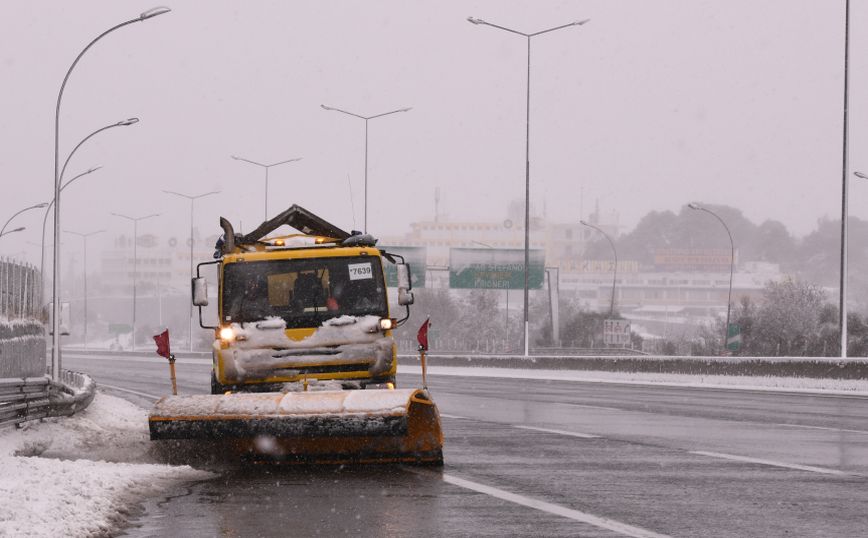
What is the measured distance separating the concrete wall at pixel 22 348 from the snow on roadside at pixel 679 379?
16017 mm

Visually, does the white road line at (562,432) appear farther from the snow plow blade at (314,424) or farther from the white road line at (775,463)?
the snow plow blade at (314,424)

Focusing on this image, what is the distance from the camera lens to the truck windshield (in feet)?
49.4

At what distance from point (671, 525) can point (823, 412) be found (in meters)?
13.8

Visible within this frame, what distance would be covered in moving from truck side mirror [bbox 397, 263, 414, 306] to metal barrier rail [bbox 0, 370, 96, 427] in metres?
5.23

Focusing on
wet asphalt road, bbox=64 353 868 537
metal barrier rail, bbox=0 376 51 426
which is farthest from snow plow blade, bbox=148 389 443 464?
metal barrier rail, bbox=0 376 51 426

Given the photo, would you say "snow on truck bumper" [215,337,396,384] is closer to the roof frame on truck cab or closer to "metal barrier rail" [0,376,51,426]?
the roof frame on truck cab

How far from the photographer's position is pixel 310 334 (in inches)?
581

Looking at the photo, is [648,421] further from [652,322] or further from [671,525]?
[652,322]

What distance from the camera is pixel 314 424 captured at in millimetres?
12156

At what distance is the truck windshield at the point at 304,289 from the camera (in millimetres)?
15062

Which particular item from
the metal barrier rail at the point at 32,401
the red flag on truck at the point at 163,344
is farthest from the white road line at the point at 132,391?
the red flag on truck at the point at 163,344

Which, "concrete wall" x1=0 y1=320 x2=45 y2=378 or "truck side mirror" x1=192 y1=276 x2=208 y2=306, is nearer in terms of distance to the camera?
"truck side mirror" x1=192 y1=276 x2=208 y2=306

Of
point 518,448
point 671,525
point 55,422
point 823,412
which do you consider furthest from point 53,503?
point 823,412

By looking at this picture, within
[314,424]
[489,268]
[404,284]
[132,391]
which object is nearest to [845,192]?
[132,391]
